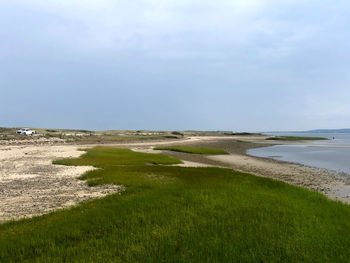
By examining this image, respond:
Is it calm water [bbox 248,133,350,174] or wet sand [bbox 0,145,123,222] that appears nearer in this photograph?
wet sand [bbox 0,145,123,222]

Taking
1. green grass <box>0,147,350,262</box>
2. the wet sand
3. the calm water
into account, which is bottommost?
the calm water

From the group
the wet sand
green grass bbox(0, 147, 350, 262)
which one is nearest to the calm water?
green grass bbox(0, 147, 350, 262)

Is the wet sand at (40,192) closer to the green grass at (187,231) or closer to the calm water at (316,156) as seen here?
the green grass at (187,231)

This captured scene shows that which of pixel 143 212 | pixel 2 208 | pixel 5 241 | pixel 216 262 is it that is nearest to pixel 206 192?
pixel 143 212

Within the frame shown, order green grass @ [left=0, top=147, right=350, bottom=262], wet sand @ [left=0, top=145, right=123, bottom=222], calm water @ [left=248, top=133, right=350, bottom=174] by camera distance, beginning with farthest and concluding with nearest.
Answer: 1. calm water @ [left=248, top=133, right=350, bottom=174]
2. wet sand @ [left=0, top=145, right=123, bottom=222]
3. green grass @ [left=0, top=147, right=350, bottom=262]

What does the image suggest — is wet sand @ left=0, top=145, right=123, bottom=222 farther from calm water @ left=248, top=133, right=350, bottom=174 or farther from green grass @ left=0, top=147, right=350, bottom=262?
calm water @ left=248, top=133, right=350, bottom=174

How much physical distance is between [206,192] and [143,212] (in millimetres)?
4808

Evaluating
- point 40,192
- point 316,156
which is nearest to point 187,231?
point 40,192

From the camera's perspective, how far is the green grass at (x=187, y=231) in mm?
7703

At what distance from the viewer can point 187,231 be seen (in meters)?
9.26

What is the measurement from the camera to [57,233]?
9094mm

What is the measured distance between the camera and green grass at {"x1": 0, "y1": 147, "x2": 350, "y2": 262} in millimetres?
7703

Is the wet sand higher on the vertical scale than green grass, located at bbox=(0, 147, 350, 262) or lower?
lower

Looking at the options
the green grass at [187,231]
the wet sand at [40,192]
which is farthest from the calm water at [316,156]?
the wet sand at [40,192]
